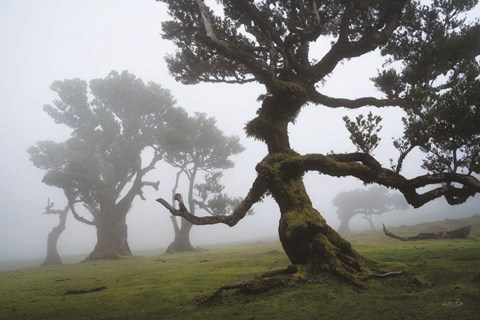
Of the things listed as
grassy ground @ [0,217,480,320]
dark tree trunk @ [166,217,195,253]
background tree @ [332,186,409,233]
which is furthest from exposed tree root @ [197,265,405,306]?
background tree @ [332,186,409,233]

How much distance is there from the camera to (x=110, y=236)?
35.5 m

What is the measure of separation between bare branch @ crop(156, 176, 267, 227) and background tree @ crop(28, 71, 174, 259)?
2903 centimetres

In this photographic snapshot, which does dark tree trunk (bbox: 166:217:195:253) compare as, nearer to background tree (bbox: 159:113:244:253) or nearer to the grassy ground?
background tree (bbox: 159:113:244:253)

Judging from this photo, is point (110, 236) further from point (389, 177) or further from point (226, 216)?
point (389, 177)

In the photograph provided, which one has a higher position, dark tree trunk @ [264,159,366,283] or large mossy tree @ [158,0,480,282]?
large mossy tree @ [158,0,480,282]

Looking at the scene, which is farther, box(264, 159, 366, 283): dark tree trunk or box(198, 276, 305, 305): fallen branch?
box(264, 159, 366, 283): dark tree trunk

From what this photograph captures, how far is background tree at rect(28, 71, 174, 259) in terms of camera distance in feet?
118

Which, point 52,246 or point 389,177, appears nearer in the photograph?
point 389,177

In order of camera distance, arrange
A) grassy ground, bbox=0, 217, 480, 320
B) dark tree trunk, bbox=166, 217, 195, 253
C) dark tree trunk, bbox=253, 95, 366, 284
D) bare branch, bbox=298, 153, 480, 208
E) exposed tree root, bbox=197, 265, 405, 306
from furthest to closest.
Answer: dark tree trunk, bbox=166, 217, 195, 253
bare branch, bbox=298, 153, 480, 208
dark tree trunk, bbox=253, 95, 366, 284
exposed tree root, bbox=197, 265, 405, 306
grassy ground, bbox=0, 217, 480, 320

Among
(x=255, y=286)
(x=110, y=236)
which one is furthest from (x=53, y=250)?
(x=255, y=286)

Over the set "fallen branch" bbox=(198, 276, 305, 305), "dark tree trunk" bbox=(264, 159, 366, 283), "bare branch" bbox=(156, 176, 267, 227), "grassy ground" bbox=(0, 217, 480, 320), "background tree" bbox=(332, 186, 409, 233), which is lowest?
"grassy ground" bbox=(0, 217, 480, 320)

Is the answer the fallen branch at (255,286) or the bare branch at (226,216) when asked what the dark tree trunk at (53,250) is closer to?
the bare branch at (226,216)

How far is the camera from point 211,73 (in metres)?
16.1

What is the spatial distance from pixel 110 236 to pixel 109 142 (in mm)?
12454
